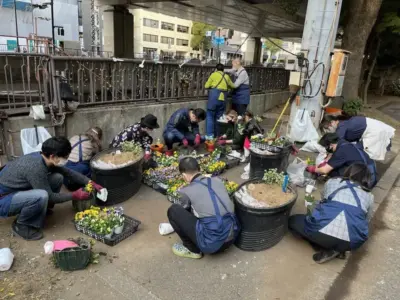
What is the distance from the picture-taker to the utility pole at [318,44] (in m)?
7.04

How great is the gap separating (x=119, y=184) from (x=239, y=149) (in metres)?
3.20

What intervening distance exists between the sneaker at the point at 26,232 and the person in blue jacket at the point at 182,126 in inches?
121

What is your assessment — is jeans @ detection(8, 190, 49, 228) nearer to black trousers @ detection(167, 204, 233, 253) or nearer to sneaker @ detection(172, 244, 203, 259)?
black trousers @ detection(167, 204, 233, 253)

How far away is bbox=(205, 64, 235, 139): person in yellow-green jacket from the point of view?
24.2 feet

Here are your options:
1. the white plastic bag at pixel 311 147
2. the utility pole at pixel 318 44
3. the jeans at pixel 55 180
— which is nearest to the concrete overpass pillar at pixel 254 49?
the utility pole at pixel 318 44

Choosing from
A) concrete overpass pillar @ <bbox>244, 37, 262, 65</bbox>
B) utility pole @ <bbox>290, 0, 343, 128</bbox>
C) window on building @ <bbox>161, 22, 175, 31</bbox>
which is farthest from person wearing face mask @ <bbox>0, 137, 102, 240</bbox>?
window on building @ <bbox>161, 22, 175, 31</bbox>

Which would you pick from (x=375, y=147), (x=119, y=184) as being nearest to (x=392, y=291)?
(x=375, y=147)

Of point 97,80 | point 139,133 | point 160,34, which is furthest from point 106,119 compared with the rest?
point 160,34

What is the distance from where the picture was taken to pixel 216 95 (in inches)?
291

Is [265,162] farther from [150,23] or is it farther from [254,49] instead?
[150,23]

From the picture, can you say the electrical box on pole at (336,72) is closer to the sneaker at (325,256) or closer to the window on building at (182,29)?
the sneaker at (325,256)

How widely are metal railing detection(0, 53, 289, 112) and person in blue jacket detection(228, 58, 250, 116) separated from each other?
0.75 metres

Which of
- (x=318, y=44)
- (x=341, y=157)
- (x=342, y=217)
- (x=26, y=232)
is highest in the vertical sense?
(x=318, y=44)

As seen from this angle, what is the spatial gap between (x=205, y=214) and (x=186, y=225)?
0.84 feet
